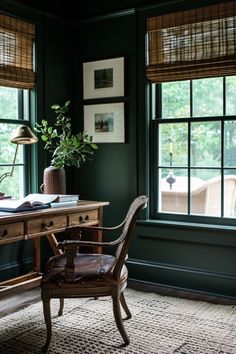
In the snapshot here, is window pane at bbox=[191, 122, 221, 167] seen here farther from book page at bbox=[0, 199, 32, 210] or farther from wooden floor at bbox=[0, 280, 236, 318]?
book page at bbox=[0, 199, 32, 210]

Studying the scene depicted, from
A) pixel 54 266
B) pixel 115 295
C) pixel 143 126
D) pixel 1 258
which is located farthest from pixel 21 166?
pixel 115 295

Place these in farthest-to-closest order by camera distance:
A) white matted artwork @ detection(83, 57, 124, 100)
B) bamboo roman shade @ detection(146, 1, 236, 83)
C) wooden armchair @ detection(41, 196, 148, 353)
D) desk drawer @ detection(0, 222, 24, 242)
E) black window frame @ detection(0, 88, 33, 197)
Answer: white matted artwork @ detection(83, 57, 124, 100), black window frame @ detection(0, 88, 33, 197), bamboo roman shade @ detection(146, 1, 236, 83), desk drawer @ detection(0, 222, 24, 242), wooden armchair @ detection(41, 196, 148, 353)

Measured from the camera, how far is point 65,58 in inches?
174

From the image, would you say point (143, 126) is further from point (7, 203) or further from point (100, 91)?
point (7, 203)

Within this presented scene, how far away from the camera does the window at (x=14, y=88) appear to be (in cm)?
379

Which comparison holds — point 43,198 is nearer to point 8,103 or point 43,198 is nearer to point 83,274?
point 83,274

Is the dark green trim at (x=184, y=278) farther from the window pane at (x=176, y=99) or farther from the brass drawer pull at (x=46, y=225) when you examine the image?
the window pane at (x=176, y=99)

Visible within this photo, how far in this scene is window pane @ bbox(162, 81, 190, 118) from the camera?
3.91m

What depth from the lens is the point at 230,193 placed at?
12.3 feet

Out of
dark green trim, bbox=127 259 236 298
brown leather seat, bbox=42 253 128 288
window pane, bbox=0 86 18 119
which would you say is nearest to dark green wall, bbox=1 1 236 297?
dark green trim, bbox=127 259 236 298

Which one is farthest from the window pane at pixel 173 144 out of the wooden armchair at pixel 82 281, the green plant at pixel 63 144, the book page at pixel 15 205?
the book page at pixel 15 205

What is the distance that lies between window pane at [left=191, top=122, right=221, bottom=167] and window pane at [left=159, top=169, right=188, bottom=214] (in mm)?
173

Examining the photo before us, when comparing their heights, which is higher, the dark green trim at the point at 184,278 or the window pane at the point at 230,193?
the window pane at the point at 230,193

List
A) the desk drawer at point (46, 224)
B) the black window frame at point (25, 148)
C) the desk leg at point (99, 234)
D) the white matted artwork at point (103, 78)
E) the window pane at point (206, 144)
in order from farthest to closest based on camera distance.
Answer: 1. the white matted artwork at point (103, 78)
2. the black window frame at point (25, 148)
3. the window pane at point (206, 144)
4. the desk leg at point (99, 234)
5. the desk drawer at point (46, 224)
